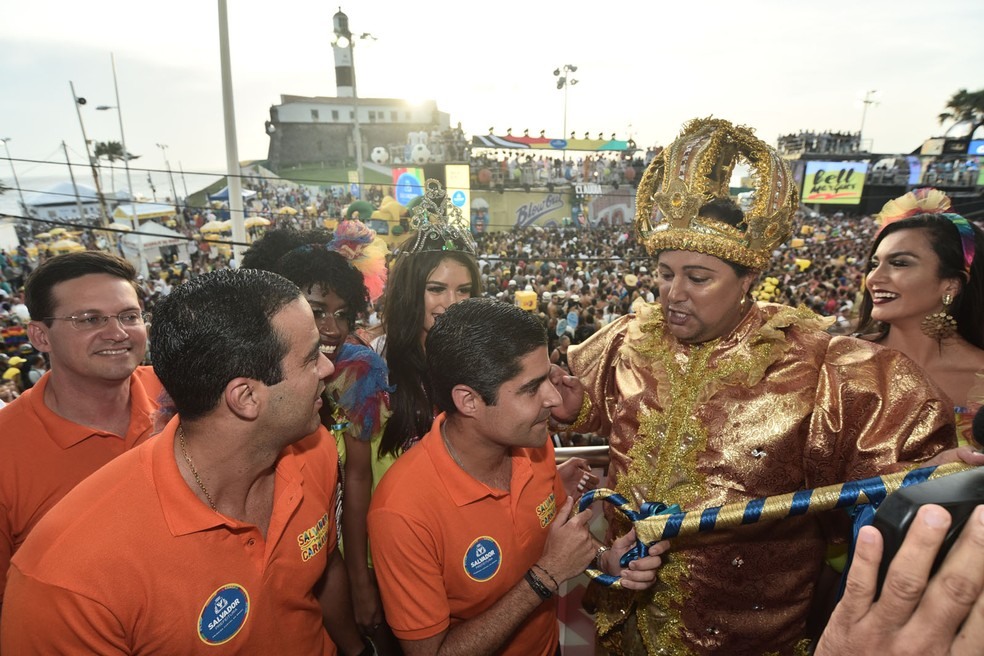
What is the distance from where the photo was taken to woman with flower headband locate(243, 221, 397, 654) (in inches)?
93.9

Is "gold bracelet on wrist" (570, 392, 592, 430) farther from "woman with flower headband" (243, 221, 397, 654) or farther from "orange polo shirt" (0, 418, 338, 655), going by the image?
"orange polo shirt" (0, 418, 338, 655)

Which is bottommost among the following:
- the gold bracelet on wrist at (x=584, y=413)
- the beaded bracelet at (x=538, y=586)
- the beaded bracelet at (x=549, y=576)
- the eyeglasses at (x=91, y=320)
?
the beaded bracelet at (x=538, y=586)

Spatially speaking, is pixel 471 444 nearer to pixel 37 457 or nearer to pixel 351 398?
pixel 351 398

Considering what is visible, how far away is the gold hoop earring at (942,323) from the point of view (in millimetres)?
2877

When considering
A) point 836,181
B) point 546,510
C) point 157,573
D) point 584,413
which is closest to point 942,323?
point 584,413

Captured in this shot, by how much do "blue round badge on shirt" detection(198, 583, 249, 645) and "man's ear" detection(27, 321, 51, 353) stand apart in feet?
5.66

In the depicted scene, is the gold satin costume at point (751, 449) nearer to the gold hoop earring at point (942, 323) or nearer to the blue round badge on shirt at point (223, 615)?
the gold hoop earring at point (942, 323)

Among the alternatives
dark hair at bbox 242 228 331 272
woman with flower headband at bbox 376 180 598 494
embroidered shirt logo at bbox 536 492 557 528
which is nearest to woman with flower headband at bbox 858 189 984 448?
woman with flower headband at bbox 376 180 598 494

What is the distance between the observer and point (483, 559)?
185 cm

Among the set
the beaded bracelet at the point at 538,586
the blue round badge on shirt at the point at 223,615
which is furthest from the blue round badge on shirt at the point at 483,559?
the blue round badge on shirt at the point at 223,615

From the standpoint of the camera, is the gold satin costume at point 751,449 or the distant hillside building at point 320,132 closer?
the gold satin costume at point 751,449

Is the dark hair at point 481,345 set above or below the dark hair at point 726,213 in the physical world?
below

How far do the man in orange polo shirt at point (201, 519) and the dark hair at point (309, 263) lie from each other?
1.22m

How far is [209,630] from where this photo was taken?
4.85 feet
